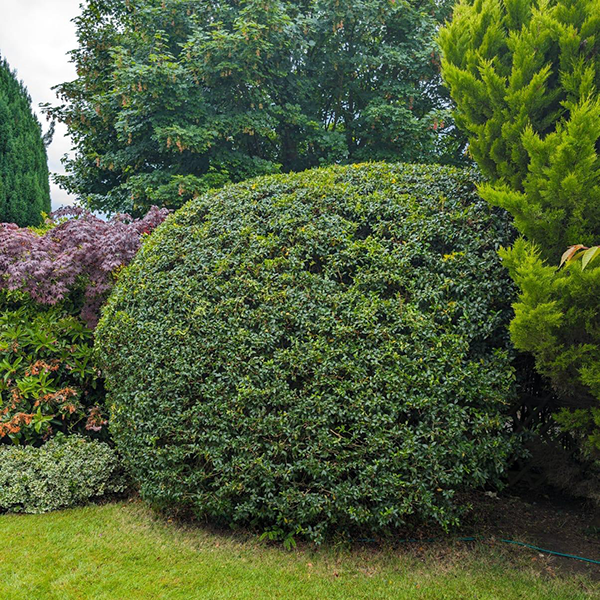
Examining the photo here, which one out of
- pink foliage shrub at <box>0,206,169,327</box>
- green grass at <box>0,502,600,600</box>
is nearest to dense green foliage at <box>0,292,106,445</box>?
pink foliage shrub at <box>0,206,169,327</box>

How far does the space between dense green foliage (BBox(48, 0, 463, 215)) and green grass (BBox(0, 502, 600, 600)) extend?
22.5 feet

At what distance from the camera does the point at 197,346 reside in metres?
3.65

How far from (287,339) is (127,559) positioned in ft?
6.01

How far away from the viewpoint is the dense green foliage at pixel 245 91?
9.59 meters

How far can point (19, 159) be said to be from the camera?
41.9 ft

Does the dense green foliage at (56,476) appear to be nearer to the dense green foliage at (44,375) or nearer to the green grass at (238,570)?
the dense green foliage at (44,375)

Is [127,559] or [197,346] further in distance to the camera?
[197,346]

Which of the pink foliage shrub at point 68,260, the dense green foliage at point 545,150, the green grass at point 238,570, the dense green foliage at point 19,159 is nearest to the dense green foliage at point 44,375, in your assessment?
the pink foliage shrub at point 68,260

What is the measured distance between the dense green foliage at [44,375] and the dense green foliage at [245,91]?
464 centimetres

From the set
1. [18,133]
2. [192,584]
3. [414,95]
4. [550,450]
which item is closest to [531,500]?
[550,450]

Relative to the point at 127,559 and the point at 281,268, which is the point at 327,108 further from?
the point at 127,559

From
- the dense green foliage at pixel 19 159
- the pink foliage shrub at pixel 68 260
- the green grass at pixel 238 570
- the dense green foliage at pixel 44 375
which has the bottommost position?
the green grass at pixel 238 570

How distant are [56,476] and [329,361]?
272 centimetres

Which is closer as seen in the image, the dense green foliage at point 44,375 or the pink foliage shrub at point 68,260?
the dense green foliage at point 44,375
